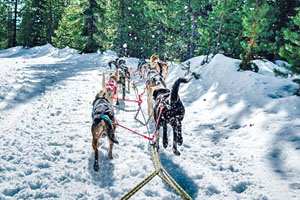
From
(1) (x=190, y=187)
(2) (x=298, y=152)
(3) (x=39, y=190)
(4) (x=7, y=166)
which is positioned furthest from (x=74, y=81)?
(2) (x=298, y=152)

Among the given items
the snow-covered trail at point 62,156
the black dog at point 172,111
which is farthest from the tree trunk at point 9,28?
the black dog at point 172,111

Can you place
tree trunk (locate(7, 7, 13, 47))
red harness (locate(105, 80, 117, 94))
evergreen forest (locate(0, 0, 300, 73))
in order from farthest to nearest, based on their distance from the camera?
tree trunk (locate(7, 7, 13, 47)), evergreen forest (locate(0, 0, 300, 73)), red harness (locate(105, 80, 117, 94))

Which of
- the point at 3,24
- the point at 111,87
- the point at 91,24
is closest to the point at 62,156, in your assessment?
the point at 111,87

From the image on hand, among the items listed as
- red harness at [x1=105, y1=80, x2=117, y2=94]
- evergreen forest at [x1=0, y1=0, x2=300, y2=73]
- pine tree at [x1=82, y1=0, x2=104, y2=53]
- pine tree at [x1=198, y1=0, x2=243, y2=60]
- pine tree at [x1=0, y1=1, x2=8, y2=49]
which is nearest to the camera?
red harness at [x1=105, y1=80, x2=117, y2=94]

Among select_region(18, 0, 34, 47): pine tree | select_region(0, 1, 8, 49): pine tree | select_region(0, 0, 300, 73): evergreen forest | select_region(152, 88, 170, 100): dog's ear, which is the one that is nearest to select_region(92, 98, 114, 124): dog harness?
select_region(152, 88, 170, 100): dog's ear

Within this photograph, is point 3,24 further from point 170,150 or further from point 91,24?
point 170,150

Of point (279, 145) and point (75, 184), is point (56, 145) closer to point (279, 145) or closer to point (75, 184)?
point (75, 184)

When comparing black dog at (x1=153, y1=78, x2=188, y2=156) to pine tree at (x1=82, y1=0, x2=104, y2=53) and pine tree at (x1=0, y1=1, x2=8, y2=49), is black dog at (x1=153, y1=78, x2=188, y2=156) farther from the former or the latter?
pine tree at (x1=0, y1=1, x2=8, y2=49)

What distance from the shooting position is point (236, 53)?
41.2ft

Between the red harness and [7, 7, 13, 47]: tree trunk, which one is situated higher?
[7, 7, 13, 47]: tree trunk

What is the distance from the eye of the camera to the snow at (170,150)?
3.46m

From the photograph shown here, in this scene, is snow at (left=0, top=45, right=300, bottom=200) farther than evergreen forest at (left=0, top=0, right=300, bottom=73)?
No

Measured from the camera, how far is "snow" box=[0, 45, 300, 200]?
346 cm

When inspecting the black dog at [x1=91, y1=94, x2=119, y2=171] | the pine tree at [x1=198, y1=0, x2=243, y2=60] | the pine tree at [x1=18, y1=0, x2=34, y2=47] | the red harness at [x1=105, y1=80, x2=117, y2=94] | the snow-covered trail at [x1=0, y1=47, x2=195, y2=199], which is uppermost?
the pine tree at [x1=18, y1=0, x2=34, y2=47]
